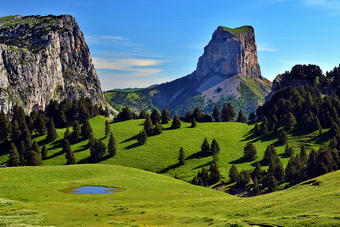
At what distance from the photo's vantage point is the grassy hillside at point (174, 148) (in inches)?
5610

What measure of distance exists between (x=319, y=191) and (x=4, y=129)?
15780cm

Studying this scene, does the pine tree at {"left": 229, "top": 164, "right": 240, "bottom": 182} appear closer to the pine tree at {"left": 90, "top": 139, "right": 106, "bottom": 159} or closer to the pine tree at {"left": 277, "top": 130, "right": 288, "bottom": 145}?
the pine tree at {"left": 277, "top": 130, "right": 288, "bottom": 145}

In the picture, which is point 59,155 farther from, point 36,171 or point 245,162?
point 245,162

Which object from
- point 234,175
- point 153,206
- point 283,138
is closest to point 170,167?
point 234,175

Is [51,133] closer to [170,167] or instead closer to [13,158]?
[13,158]

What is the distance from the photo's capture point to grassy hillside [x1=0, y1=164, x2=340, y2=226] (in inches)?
1644

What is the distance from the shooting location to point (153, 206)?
60969 mm

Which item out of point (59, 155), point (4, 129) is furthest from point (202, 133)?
point (4, 129)

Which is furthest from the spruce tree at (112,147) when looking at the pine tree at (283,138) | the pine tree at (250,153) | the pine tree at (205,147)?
the pine tree at (283,138)

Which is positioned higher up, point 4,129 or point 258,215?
point 4,129

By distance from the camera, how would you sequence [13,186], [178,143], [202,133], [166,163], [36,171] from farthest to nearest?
[202,133] < [178,143] < [166,163] < [36,171] < [13,186]

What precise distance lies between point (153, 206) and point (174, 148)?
99.2 meters

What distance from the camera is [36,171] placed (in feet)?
330

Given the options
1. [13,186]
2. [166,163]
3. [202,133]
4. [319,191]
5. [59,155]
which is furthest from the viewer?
[202,133]
